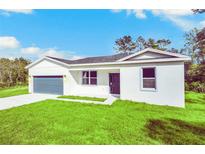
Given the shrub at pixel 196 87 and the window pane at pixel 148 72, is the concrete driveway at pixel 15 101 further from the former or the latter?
the shrub at pixel 196 87

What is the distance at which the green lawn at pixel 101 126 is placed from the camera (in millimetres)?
4617

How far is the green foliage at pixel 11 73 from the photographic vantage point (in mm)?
22750

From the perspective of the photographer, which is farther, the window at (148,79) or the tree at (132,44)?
the tree at (132,44)

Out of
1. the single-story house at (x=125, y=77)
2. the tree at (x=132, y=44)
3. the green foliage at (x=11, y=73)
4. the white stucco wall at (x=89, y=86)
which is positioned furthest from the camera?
the tree at (x=132, y=44)

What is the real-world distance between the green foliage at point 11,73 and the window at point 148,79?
2061 centimetres

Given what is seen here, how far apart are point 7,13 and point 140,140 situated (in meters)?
10.4

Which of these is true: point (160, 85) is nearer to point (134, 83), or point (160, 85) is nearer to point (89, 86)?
point (134, 83)

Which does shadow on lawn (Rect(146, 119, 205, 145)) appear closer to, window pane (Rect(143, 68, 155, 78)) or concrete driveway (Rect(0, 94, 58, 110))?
window pane (Rect(143, 68, 155, 78))

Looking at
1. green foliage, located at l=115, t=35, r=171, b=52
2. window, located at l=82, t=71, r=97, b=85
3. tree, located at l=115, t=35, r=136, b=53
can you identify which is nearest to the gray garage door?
window, located at l=82, t=71, r=97, b=85

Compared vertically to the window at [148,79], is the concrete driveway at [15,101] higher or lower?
lower

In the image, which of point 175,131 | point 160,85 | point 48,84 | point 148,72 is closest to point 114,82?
point 148,72

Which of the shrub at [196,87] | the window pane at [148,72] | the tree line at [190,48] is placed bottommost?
the shrub at [196,87]

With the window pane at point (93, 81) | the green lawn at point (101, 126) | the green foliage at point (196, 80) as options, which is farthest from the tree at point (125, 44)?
the green lawn at point (101, 126)

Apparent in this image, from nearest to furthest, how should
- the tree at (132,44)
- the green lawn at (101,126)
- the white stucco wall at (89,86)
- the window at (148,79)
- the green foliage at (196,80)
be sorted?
1. the green lawn at (101,126)
2. the window at (148,79)
3. the white stucco wall at (89,86)
4. the green foliage at (196,80)
5. the tree at (132,44)
